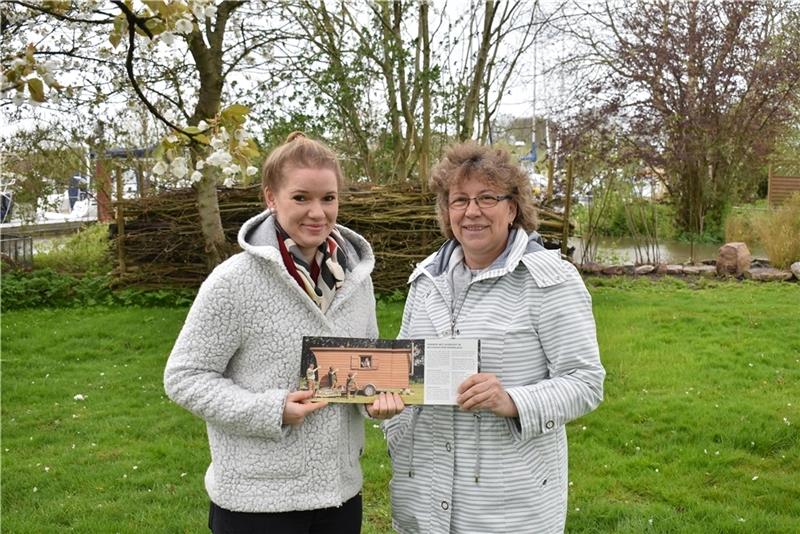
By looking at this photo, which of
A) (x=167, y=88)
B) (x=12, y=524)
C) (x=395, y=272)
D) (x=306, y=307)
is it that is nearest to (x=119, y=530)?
(x=12, y=524)

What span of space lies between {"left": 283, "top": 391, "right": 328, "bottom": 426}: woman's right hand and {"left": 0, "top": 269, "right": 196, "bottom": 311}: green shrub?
343 inches

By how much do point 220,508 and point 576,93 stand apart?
Answer: 17.7 m

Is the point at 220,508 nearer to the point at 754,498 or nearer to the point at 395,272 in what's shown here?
the point at 754,498

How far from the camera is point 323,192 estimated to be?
213 centimetres

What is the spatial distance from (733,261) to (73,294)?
1030 cm

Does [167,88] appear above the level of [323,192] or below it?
above

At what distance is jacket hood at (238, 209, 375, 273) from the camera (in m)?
2.08

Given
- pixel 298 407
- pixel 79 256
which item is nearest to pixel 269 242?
pixel 298 407

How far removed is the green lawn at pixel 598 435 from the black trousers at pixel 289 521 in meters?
1.91

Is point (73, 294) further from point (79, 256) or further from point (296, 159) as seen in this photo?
point (296, 159)

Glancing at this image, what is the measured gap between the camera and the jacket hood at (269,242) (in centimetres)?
208

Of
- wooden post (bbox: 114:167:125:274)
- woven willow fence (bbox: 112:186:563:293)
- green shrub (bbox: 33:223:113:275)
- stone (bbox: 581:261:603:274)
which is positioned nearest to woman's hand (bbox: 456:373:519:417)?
woven willow fence (bbox: 112:186:563:293)

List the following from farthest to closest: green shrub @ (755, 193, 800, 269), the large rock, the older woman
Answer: green shrub @ (755, 193, 800, 269) → the large rock → the older woman

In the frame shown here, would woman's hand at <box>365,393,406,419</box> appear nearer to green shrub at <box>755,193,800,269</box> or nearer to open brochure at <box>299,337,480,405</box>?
open brochure at <box>299,337,480,405</box>
